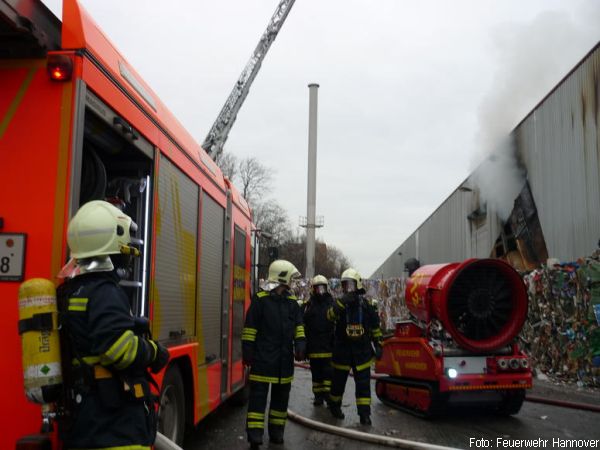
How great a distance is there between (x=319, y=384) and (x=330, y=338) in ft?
2.30

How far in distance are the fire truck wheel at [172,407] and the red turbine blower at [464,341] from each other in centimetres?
340

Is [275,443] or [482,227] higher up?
[482,227]

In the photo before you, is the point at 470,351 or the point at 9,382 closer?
the point at 9,382

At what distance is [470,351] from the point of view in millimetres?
7281

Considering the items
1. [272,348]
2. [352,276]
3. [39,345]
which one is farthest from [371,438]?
[39,345]

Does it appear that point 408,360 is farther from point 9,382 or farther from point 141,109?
point 9,382

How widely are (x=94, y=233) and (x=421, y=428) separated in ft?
17.7

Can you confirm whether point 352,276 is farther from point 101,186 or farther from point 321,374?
point 101,186

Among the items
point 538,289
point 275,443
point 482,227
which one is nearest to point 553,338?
point 538,289

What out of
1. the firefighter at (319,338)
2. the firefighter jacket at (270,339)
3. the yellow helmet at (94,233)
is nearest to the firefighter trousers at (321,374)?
the firefighter at (319,338)

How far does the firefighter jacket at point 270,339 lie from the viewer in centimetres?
571

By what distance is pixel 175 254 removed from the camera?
4734mm

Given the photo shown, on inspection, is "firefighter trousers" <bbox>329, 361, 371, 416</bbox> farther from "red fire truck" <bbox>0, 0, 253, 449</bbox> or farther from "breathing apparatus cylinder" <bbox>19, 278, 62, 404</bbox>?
"breathing apparatus cylinder" <bbox>19, 278, 62, 404</bbox>

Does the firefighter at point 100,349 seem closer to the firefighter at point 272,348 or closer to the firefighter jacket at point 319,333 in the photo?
the firefighter at point 272,348
